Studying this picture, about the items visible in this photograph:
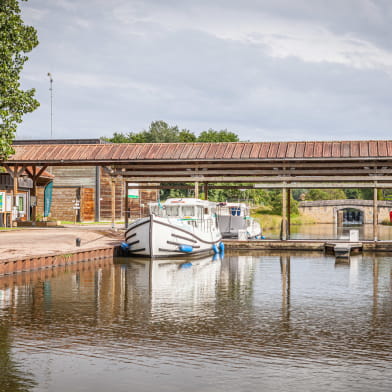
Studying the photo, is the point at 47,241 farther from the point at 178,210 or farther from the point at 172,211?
the point at 178,210

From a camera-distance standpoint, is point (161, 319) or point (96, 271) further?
point (96, 271)

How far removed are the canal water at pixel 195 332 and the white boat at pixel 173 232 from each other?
673 cm

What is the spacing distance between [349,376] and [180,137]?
10606cm

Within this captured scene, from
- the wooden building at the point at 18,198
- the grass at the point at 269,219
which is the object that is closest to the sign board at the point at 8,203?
the wooden building at the point at 18,198

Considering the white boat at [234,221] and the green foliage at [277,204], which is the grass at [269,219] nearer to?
the green foliage at [277,204]

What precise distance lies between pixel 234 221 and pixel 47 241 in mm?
20223

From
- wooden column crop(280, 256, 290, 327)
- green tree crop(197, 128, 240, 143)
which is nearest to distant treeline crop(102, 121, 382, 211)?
green tree crop(197, 128, 240, 143)

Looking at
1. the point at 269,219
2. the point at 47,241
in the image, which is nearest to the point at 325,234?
the point at 269,219

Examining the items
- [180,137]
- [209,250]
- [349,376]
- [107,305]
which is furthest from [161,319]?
[180,137]

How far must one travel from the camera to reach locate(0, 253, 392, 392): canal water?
34.0 feet

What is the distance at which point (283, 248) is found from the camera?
37.0 meters

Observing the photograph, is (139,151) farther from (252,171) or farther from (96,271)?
(96,271)

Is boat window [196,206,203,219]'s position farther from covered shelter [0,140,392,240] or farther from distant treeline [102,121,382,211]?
distant treeline [102,121,382,211]

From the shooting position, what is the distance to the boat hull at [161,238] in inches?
1238
